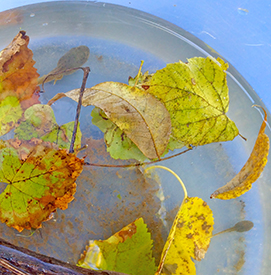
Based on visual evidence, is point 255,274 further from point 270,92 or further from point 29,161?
point 29,161

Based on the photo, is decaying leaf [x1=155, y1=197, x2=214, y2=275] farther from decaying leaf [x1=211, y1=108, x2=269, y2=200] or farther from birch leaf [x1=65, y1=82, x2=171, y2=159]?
birch leaf [x1=65, y1=82, x2=171, y2=159]

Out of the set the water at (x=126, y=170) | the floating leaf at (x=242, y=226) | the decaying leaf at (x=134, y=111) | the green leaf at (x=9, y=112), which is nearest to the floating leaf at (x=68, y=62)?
the water at (x=126, y=170)

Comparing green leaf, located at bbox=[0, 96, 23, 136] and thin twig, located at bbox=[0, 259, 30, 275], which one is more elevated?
green leaf, located at bbox=[0, 96, 23, 136]

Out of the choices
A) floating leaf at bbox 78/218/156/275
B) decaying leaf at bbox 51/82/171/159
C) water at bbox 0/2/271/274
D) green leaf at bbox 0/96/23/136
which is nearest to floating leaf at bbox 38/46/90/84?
water at bbox 0/2/271/274

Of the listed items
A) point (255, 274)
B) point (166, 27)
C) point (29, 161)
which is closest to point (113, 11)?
point (166, 27)

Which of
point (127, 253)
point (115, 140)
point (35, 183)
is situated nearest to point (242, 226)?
point (127, 253)

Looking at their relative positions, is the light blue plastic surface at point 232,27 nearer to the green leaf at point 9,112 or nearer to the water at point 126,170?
the water at point 126,170
